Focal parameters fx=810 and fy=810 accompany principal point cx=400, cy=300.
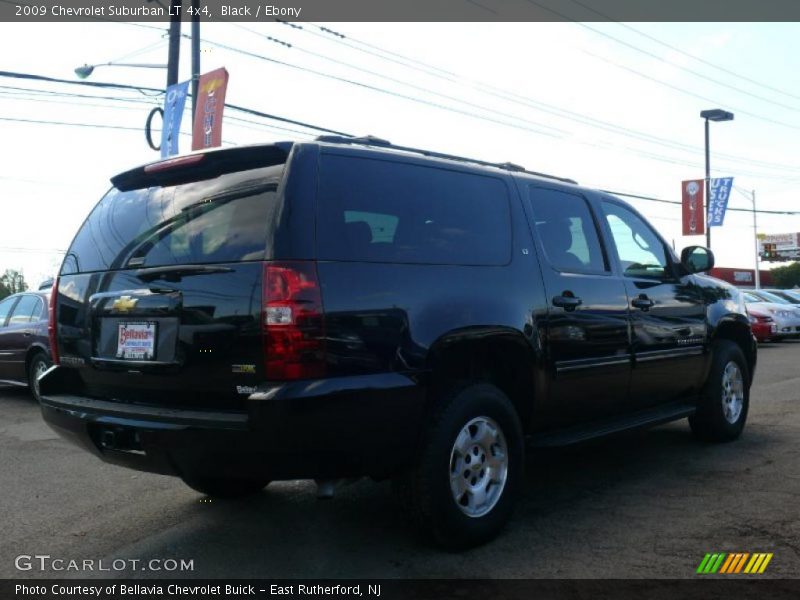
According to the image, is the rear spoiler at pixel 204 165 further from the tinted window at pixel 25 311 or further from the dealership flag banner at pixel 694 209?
the dealership flag banner at pixel 694 209

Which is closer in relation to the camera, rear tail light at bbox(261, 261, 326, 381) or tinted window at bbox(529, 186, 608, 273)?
rear tail light at bbox(261, 261, 326, 381)

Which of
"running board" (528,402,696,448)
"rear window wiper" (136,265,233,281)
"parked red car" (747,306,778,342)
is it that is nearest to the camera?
"rear window wiper" (136,265,233,281)

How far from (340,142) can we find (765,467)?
3.81m

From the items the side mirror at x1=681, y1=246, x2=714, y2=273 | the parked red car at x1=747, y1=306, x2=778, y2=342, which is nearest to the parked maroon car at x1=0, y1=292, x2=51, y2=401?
the side mirror at x1=681, y1=246, x2=714, y2=273

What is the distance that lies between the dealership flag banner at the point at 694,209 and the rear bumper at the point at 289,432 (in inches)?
1225

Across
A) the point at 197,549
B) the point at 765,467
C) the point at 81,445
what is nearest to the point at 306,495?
the point at 197,549

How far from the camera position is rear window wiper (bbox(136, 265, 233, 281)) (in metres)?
3.54

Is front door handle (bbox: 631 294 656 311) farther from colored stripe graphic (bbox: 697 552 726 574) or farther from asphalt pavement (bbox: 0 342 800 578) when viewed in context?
colored stripe graphic (bbox: 697 552 726 574)

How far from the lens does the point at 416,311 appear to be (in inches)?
147

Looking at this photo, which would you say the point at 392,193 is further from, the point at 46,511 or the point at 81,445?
the point at 46,511

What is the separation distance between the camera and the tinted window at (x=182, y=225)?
356 cm

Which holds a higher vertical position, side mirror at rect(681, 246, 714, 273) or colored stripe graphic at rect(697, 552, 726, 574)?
side mirror at rect(681, 246, 714, 273)

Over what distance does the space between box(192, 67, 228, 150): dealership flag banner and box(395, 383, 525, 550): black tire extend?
11.6 metres
